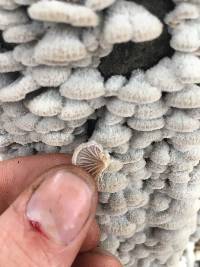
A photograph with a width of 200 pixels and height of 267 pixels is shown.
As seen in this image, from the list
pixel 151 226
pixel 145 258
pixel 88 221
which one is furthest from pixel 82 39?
pixel 145 258

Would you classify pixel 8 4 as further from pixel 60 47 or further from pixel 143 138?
pixel 143 138

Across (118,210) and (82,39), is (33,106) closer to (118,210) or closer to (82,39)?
(82,39)

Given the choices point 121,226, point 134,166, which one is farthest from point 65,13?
point 121,226

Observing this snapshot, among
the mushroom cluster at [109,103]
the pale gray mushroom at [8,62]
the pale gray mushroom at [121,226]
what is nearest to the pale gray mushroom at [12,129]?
the mushroom cluster at [109,103]

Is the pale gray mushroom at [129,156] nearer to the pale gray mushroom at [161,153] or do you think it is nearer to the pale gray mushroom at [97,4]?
the pale gray mushroom at [161,153]

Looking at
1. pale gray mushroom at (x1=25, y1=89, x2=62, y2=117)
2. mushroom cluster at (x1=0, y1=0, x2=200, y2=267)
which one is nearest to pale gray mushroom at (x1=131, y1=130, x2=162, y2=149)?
mushroom cluster at (x1=0, y1=0, x2=200, y2=267)

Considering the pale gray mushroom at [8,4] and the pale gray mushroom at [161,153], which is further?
the pale gray mushroom at [161,153]

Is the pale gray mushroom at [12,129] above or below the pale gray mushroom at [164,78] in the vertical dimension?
below
